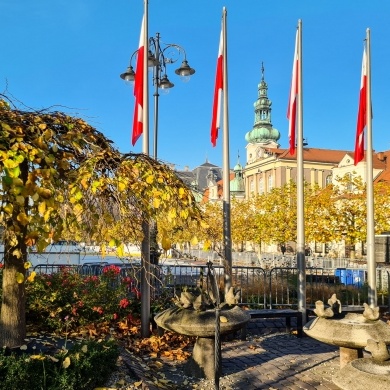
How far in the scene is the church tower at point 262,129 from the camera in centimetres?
7834

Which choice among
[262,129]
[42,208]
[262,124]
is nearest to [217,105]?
[42,208]

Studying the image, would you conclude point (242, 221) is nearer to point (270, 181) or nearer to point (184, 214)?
point (270, 181)

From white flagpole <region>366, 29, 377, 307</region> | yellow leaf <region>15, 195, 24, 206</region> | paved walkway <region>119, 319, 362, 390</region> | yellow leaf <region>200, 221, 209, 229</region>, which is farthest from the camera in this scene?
white flagpole <region>366, 29, 377, 307</region>

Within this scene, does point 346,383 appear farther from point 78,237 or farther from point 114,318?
point 114,318

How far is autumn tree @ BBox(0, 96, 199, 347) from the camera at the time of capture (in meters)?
4.14

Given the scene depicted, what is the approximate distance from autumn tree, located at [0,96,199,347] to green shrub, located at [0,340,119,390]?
739 mm

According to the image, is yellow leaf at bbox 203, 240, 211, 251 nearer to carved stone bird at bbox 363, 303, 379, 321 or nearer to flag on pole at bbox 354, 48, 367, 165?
carved stone bird at bbox 363, 303, 379, 321

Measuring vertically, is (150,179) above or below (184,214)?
above

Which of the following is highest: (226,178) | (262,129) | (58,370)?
(262,129)

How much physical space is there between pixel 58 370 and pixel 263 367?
3168 mm

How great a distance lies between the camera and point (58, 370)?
14.5 ft

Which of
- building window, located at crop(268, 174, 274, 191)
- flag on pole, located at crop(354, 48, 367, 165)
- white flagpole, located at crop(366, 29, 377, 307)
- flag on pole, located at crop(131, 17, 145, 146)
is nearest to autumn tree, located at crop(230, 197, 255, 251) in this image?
flag on pole, located at crop(354, 48, 367, 165)

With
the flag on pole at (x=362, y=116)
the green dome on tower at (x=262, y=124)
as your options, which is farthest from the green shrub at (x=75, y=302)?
the green dome on tower at (x=262, y=124)

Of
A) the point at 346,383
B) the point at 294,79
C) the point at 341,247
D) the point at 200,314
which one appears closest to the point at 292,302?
the point at 294,79
